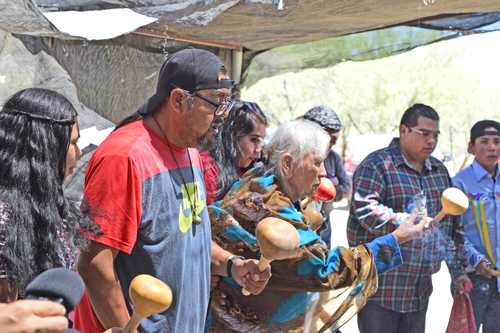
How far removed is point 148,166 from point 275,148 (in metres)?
0.82

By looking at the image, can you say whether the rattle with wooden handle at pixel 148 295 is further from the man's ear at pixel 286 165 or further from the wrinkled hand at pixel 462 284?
the wrinkled hand at pixel 462 284

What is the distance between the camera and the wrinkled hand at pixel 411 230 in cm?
331

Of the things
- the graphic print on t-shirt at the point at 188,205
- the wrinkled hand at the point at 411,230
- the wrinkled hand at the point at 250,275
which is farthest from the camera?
the wrinkled hand at the point at 411,230

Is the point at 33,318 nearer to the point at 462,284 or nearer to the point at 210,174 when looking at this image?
the point at 210,174

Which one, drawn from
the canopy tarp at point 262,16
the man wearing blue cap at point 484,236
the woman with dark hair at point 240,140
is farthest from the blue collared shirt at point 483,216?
the woman with dark hair at point 240,140

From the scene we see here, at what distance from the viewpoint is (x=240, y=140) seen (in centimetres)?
410

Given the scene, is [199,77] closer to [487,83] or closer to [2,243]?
[2,243]

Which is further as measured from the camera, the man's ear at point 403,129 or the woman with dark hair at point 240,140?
the man's ear at point 403,129

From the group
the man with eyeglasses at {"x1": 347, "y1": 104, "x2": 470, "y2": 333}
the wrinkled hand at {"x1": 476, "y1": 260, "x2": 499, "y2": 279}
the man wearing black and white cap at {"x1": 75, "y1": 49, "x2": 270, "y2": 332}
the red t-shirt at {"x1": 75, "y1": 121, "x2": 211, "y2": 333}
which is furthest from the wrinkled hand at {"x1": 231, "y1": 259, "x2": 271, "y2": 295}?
the wrinkled hand at {"x1": 476, "y1": 260, "x2": 499, "y2": 279}

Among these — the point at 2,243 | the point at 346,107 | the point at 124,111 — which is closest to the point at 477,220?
the point at 124,111

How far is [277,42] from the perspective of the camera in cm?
585

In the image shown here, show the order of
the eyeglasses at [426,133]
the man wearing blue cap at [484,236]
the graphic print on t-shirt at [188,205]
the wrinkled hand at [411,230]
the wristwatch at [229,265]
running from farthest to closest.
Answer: the man wearing blue cap at [484,236]
the eyeglasses at [426,133]
the wrinkled hand at [411,230]
the wristwatch at [229,265]
the graphic print on t-shirt at [188,205]

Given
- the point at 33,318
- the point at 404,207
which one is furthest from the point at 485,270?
the point at 33,318

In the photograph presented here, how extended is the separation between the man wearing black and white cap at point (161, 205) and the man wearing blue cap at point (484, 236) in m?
2.50
